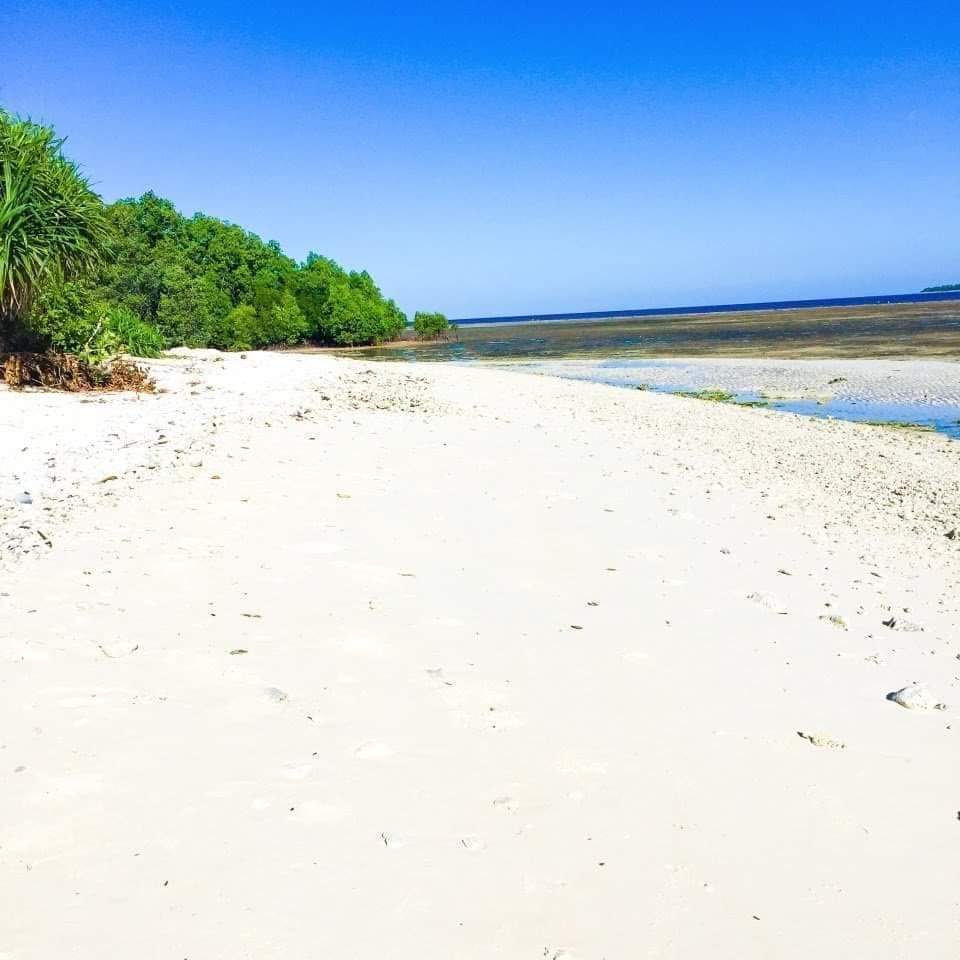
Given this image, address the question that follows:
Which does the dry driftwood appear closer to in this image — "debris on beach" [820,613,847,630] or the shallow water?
"debris on beach" [820,613,847,630]

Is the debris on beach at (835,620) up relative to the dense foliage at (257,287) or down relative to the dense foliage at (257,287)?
down

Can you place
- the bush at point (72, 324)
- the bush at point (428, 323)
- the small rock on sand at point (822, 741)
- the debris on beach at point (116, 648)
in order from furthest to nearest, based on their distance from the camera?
the bush at point (428, 323), the bush at point (72, 324), the debris on beach at point (116, 648), the small rock on sand at point (822, 741)

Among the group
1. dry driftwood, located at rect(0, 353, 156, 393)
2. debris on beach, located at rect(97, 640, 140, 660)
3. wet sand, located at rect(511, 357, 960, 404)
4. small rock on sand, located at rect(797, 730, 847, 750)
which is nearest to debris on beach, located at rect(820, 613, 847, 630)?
small rock on sand, located at rect(797, 730, 847, 750)

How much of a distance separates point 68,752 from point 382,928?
1.56 m

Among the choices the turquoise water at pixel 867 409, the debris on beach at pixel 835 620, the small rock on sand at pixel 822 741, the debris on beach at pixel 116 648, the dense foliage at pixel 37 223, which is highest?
the dense foliage at pixel 37 223

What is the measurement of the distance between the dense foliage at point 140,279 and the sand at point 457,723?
18.3 ft

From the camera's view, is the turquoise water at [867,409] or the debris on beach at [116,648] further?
the turquoise water at [867,409]

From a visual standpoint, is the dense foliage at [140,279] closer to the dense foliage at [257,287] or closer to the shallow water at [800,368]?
the dense foliage at [257,287]

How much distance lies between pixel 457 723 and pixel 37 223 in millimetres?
12131

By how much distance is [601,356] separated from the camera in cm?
4547

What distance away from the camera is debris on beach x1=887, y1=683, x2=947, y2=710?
4.08 meters

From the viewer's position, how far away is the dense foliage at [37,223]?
11945mm

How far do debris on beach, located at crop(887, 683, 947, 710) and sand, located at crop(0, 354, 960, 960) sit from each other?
0.06ft

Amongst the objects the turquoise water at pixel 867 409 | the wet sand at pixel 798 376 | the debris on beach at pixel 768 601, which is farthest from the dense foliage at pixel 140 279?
the wet sand at pixel 798 376
